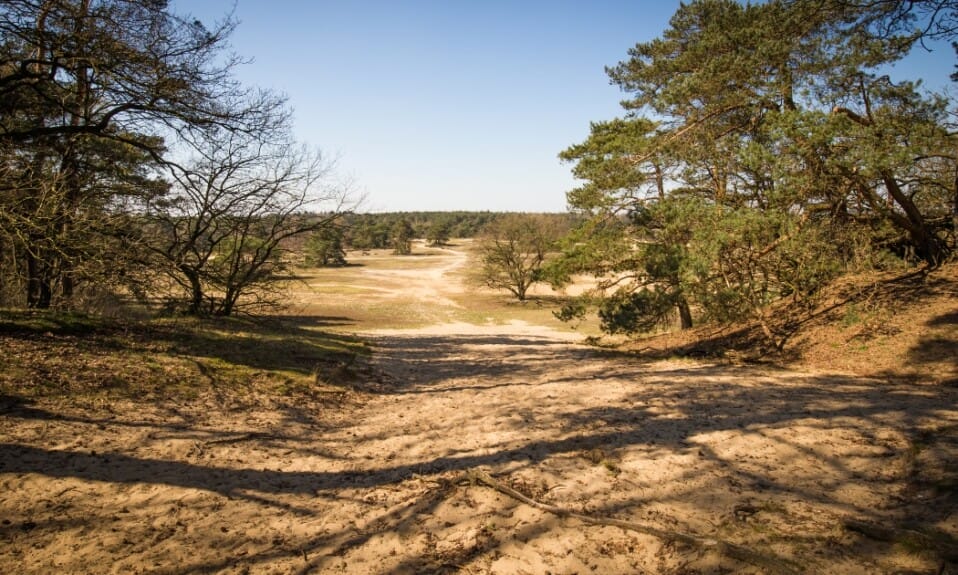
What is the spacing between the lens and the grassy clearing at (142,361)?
6.36 meters

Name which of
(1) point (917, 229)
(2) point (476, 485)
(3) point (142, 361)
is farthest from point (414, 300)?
(2) point (476, 485)

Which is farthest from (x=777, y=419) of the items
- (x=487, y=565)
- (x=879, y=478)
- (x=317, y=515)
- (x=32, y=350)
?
(x=32, y=350)

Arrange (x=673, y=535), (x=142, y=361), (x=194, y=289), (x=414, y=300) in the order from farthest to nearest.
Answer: (x=414, y=300), (x=194, y=289), (x=142, y=361), (x=673, y=535)

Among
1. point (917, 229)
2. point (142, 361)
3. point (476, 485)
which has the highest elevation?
point (917, 229)

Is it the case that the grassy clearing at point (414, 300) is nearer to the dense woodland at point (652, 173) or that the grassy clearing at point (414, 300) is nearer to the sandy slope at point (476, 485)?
the dense woodland at point (652, 173)

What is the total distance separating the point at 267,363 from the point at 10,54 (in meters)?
6.43

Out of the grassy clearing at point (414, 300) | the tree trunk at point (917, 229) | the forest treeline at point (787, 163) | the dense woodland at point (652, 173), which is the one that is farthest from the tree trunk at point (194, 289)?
the tree trunk at point (917, 229)

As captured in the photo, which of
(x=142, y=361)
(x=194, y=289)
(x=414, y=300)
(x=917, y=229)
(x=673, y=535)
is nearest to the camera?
(x=673, y=535)

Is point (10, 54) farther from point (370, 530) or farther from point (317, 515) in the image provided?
point (370, 530)

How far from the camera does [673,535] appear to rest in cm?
352

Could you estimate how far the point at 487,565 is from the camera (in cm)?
341

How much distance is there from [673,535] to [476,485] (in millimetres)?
1847

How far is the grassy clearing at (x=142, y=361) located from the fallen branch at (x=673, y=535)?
5333mm

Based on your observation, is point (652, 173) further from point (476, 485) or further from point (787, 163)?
point (476, 485)
